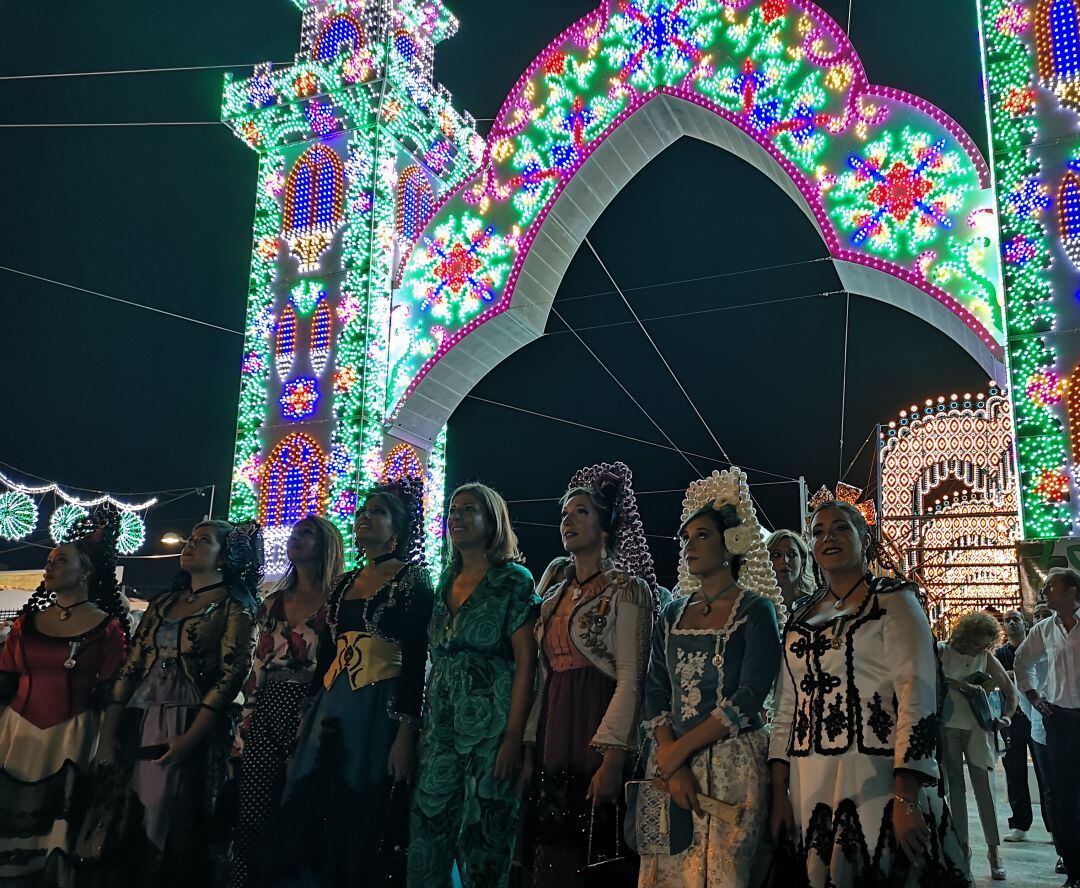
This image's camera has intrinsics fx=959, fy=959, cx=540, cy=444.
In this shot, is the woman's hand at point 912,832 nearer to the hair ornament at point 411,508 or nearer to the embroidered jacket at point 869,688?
the embroidered jacket at point 869,688

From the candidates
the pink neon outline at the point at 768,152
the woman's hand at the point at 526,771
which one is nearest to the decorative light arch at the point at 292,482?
the pink neon outline at the point at 768,152

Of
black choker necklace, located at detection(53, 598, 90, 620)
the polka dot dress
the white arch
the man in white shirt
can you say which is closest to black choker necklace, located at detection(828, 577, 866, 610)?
the polka dot dress

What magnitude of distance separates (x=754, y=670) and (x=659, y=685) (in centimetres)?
34

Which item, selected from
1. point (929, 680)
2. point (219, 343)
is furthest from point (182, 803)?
point (219, 343)

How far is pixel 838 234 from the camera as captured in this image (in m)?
7.23

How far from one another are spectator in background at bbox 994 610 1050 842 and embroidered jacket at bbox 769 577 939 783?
135 inches

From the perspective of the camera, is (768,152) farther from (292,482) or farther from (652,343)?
(292,482)

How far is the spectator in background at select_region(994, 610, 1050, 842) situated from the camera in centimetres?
582

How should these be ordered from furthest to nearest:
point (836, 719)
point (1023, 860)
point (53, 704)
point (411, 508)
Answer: point (1023, 860)
point (53, 704)
point (411, 508)
point (836, 719)

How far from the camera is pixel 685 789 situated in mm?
2729

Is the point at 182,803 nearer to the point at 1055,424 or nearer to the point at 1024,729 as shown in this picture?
the point at 1055,424

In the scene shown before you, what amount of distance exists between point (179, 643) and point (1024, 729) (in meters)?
5.89

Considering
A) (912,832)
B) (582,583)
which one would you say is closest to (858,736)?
(912,832)

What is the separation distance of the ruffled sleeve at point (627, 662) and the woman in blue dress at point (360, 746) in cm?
75
